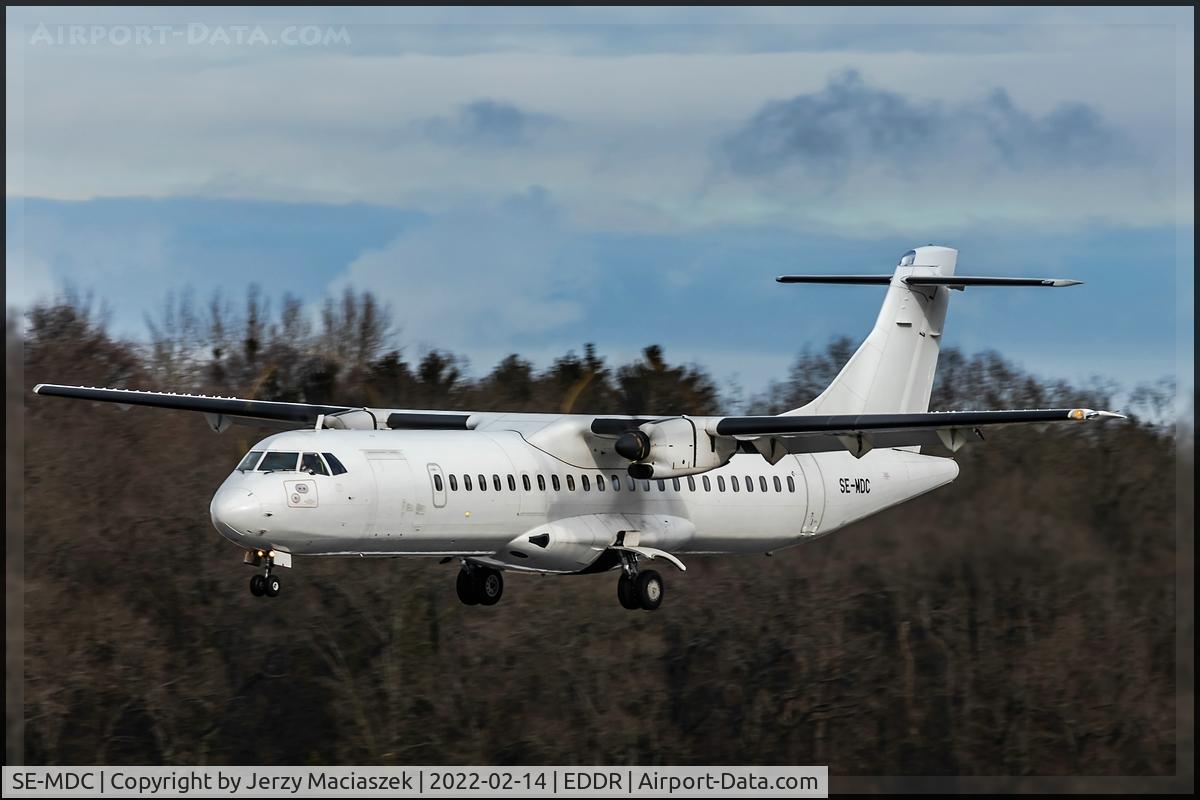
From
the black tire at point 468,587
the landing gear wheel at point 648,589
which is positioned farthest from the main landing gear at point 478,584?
the landing gear wheel at point 648,589

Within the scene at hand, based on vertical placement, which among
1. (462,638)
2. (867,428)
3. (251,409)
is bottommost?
(462,638)

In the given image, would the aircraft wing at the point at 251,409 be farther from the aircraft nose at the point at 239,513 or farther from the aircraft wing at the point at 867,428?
the aircraft nose at the point at 239,513

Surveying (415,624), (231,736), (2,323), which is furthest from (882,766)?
(2,323)

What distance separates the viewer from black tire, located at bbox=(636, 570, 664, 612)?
21531 mm

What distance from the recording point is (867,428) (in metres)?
19.8

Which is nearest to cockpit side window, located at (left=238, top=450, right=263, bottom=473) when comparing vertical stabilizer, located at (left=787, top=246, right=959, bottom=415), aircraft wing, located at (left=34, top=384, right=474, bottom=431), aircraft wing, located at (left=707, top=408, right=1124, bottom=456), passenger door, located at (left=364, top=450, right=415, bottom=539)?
passenger door, located at (left=364, top=450, right=415, bottom=539)

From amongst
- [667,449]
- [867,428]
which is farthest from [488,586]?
[867,428]

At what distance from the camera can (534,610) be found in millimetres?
32812

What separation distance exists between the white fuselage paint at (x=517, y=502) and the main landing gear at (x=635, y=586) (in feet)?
1.12

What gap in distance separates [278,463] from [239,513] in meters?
0.87

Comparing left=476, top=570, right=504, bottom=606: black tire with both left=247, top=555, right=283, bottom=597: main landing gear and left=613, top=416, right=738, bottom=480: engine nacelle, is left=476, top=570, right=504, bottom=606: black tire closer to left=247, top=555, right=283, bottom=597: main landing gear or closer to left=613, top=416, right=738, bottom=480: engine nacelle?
left=613, top=416, right=738, bottom=480: engine nacelle

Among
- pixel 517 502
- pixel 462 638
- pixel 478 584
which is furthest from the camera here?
pixel 462 638

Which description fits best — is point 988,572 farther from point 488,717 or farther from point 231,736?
point 231,736

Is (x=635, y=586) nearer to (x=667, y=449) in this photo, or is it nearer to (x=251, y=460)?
(x=667, y=449)
